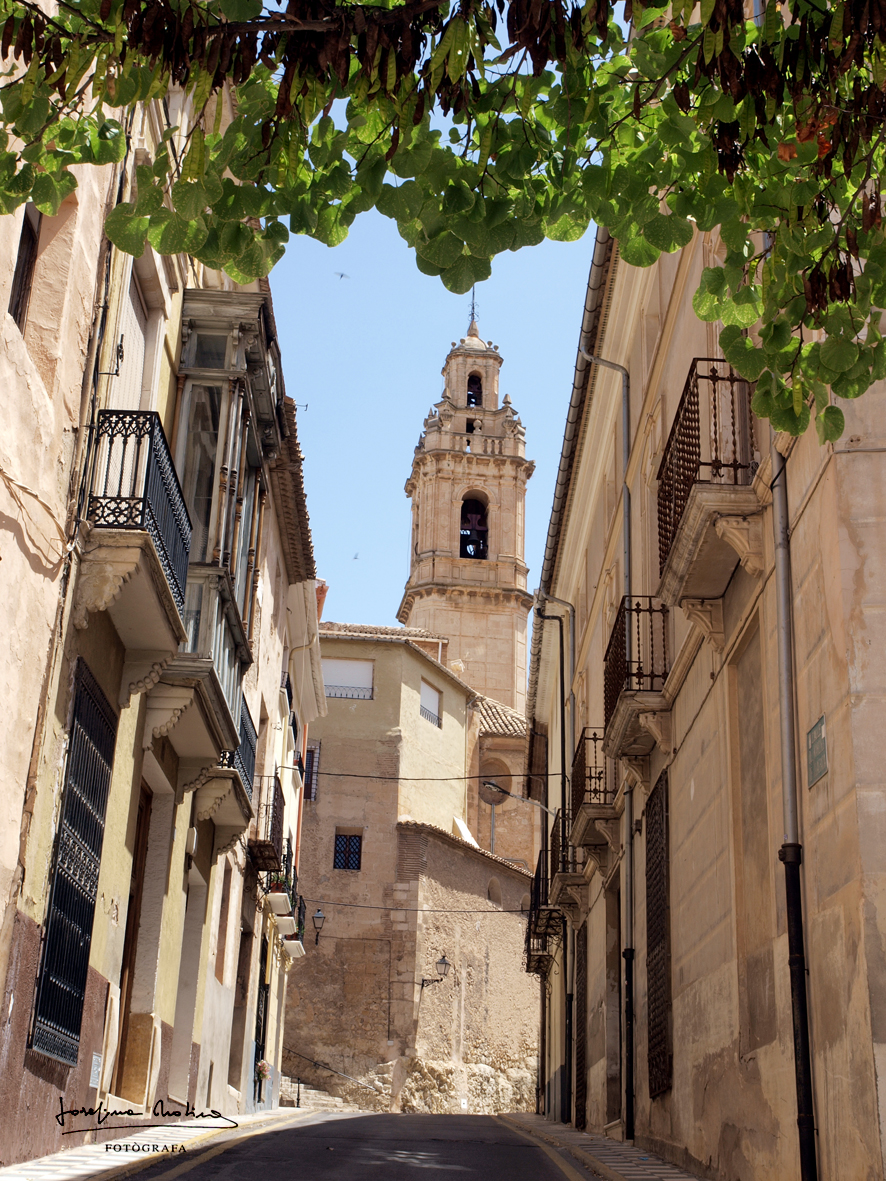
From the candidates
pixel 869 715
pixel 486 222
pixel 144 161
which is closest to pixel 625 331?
pixel 144 161

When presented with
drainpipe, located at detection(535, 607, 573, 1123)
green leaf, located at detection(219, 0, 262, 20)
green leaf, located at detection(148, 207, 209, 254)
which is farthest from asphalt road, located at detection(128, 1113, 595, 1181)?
drainpipe, located at detection(535, 607, 573, 1123)

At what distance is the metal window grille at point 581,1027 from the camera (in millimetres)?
19844

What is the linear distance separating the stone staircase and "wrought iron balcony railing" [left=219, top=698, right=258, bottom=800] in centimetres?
1827

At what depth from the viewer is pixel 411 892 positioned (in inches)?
1483

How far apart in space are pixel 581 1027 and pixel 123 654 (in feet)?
41.1

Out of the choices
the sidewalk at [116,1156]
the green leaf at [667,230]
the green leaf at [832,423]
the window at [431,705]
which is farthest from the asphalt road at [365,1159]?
the window at [431,705]

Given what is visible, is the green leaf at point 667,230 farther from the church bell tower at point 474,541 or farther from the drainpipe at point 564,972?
the church bell tower at point 474,541

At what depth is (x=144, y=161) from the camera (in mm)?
11391

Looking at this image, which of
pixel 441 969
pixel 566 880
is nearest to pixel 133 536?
pixel 566 880

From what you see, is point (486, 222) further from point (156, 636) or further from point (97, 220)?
point (156, 636)

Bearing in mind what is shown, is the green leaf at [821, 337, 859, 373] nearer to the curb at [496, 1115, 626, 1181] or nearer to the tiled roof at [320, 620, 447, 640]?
the curb at [496, 1115, 626, 1181]

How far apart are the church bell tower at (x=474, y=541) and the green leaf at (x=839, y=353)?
46806 millimetres

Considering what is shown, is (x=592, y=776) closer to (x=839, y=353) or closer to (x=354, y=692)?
(x=839, y=353)

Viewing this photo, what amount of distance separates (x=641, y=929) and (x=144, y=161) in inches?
349
